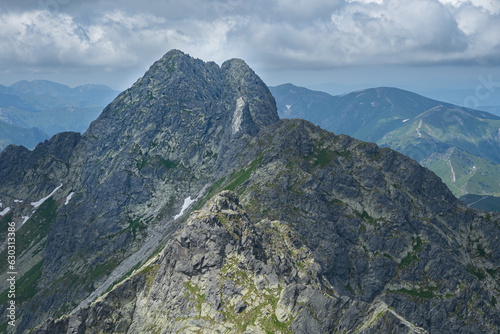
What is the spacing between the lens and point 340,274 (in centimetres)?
17450

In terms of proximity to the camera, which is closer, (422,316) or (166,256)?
(166,256)

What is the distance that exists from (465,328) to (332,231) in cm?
6899

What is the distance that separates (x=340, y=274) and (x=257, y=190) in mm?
59514

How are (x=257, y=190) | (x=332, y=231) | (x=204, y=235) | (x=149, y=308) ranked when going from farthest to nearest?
1. (x=257, y=190)
2. (x=332, y=231)
3. (x=204, y=235)
4. (x=149, y=308)

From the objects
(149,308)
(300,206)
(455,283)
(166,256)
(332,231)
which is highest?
(166,256)

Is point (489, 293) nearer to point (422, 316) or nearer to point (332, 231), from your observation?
point (422, 316)

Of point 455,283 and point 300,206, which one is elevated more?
point 300,206

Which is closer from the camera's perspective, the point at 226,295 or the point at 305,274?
the point at 226,295

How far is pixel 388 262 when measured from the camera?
179125mm

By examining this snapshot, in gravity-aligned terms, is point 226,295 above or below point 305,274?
above

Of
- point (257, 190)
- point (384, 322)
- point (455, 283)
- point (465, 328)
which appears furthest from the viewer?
point (257, 190)

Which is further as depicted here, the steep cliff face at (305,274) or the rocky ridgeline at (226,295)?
the steep cliff face at (305,274)

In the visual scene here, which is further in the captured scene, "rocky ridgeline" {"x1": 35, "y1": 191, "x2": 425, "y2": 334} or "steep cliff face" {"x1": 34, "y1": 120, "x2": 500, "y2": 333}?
"steep cliff face" {"x1": 34, "y1": 120, "x2": 500, "y2": 333}

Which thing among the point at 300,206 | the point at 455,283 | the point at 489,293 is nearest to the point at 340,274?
the point at 300,206
